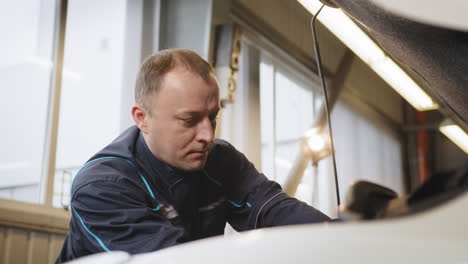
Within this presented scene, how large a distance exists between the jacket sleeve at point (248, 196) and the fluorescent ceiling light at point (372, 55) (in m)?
0.45

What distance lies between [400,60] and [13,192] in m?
2.23

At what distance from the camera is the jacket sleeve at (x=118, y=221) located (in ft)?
2.07

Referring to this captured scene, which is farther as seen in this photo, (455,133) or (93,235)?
(93,235)

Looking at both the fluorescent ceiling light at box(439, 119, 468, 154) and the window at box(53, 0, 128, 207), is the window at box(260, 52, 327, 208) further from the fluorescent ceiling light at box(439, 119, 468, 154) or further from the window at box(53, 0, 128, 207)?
the fluorescent ceiling light at box(439, 119, 468, 154)

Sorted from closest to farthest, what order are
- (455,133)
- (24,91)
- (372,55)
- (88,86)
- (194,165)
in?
(455,133) < (372,55) < (194,165) < (24,91) < (88,86)

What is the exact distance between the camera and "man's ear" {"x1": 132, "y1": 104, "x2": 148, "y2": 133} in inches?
40.9

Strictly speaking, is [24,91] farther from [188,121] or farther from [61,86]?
[188,121]

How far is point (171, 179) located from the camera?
3.00 ft

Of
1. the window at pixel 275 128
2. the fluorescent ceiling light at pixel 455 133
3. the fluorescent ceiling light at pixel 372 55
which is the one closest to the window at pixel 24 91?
the window at pixel 275 128

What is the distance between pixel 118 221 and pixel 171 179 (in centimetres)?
21

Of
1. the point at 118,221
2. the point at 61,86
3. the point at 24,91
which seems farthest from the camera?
the point at 61,86

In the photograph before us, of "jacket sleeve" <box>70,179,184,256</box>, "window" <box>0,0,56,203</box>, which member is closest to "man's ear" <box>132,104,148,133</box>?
"jacket sleeve" <box>70,179,184,256</box>

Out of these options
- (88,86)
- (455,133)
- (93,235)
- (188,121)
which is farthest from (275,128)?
(455,133)

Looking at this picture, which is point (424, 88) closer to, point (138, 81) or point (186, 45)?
point (138, 81)
